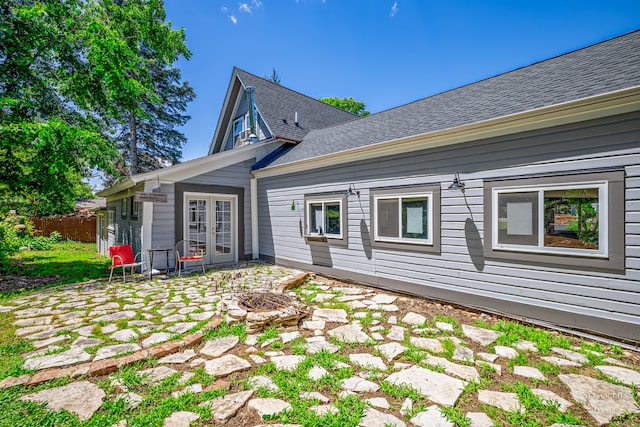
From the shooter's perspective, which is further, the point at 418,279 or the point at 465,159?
the point at 418,279

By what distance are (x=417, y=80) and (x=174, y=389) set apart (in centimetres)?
1526

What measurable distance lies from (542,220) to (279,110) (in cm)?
995

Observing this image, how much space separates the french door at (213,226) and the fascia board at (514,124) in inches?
164

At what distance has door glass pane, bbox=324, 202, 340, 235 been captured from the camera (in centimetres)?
697

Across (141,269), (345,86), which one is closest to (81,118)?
(141,269)

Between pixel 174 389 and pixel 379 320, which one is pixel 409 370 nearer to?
pixel 379 320

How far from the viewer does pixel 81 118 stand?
26.7 ft

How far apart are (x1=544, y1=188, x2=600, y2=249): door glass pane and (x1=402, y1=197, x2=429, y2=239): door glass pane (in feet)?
Answer: 5.84

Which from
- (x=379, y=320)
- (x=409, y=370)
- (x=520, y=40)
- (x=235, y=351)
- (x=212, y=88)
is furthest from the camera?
(x=212, y=88)

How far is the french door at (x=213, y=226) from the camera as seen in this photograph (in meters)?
8.24

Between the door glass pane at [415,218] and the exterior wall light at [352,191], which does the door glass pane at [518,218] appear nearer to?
the door glass pane at [415,218]

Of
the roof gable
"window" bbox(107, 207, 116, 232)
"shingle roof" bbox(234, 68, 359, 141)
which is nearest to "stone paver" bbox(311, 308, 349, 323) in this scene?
the roof gable

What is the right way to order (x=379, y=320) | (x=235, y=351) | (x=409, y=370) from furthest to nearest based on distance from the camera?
(x=379, y=320), (x=235, y=351), (x=409, y=370)

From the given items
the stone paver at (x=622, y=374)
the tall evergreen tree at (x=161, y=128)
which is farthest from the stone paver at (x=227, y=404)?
the tall evergreen tree at (x=161, y=128)
